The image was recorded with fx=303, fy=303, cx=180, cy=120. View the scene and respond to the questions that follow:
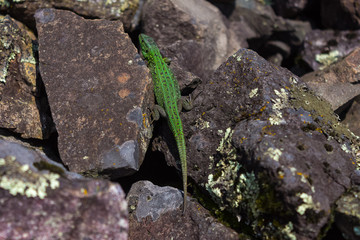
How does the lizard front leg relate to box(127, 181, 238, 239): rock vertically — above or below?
above

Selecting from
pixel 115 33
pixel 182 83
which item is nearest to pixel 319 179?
pixel 182 83

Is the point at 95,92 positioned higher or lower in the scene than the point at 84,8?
lower

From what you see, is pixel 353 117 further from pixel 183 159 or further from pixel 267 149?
pixel 183 159

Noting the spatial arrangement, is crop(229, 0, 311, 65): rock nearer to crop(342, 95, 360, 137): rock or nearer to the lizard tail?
crop(342, 95, 360, 137): rock

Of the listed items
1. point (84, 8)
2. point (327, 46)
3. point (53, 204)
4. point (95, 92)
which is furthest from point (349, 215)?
point (84, 8)

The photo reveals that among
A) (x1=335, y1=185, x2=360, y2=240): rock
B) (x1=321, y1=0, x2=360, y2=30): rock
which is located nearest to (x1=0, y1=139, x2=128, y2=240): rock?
(x1=335, y1=185, x2=360, y2=240): rock

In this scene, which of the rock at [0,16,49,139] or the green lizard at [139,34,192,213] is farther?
the rock at [0,16,49,139]

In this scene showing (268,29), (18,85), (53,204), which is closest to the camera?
(53,204)
